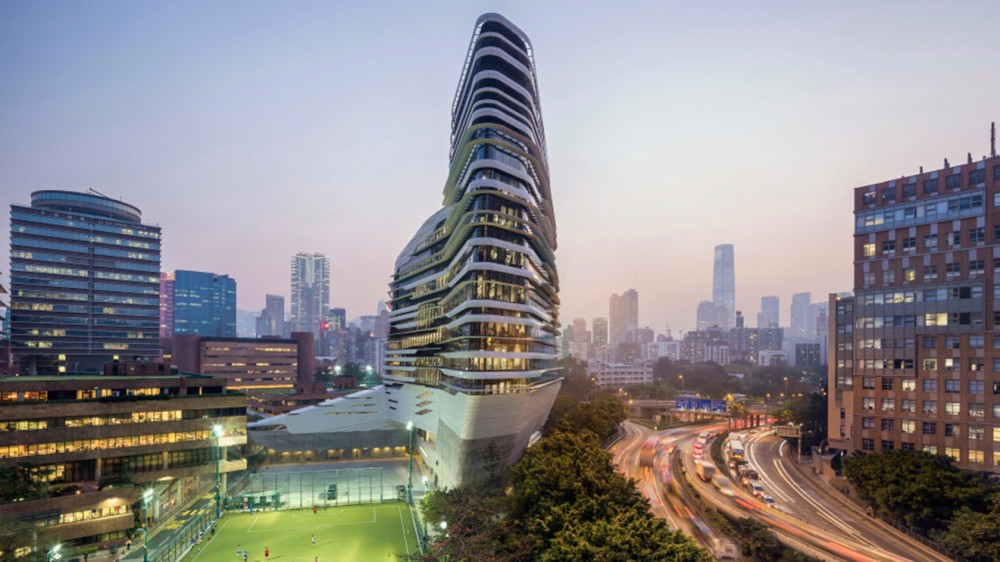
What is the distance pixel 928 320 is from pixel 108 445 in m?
107

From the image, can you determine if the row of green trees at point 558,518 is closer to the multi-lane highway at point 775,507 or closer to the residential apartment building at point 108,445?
the multi-lane highway at point 775,507

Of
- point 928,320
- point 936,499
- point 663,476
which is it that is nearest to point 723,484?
point 663,476

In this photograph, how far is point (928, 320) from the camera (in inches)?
2847

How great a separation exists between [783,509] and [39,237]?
156478mm

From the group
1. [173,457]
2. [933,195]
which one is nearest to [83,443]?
[173,457]

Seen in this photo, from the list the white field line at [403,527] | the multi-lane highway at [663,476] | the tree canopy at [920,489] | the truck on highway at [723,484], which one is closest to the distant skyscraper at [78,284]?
the white field line at [403,527]

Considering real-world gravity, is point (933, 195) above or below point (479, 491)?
above

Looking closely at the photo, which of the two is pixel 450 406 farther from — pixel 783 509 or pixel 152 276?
pixel 152 276

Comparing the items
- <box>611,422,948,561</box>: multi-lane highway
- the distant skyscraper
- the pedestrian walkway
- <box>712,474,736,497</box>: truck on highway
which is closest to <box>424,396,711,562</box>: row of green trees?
<box>611,422,948,561</box>: multi-lane highway

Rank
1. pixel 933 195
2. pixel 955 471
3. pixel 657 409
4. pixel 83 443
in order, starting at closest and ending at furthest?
pixel 955 471 → pixel 83 443 → pixel 933 195 → pixel 657 409

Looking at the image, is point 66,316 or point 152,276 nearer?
point 66,316

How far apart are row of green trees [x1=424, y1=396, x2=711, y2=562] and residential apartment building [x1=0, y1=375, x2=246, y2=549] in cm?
3347

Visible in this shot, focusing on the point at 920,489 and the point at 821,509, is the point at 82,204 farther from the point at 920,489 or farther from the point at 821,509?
the point at 920,489

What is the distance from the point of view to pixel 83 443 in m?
60.2
